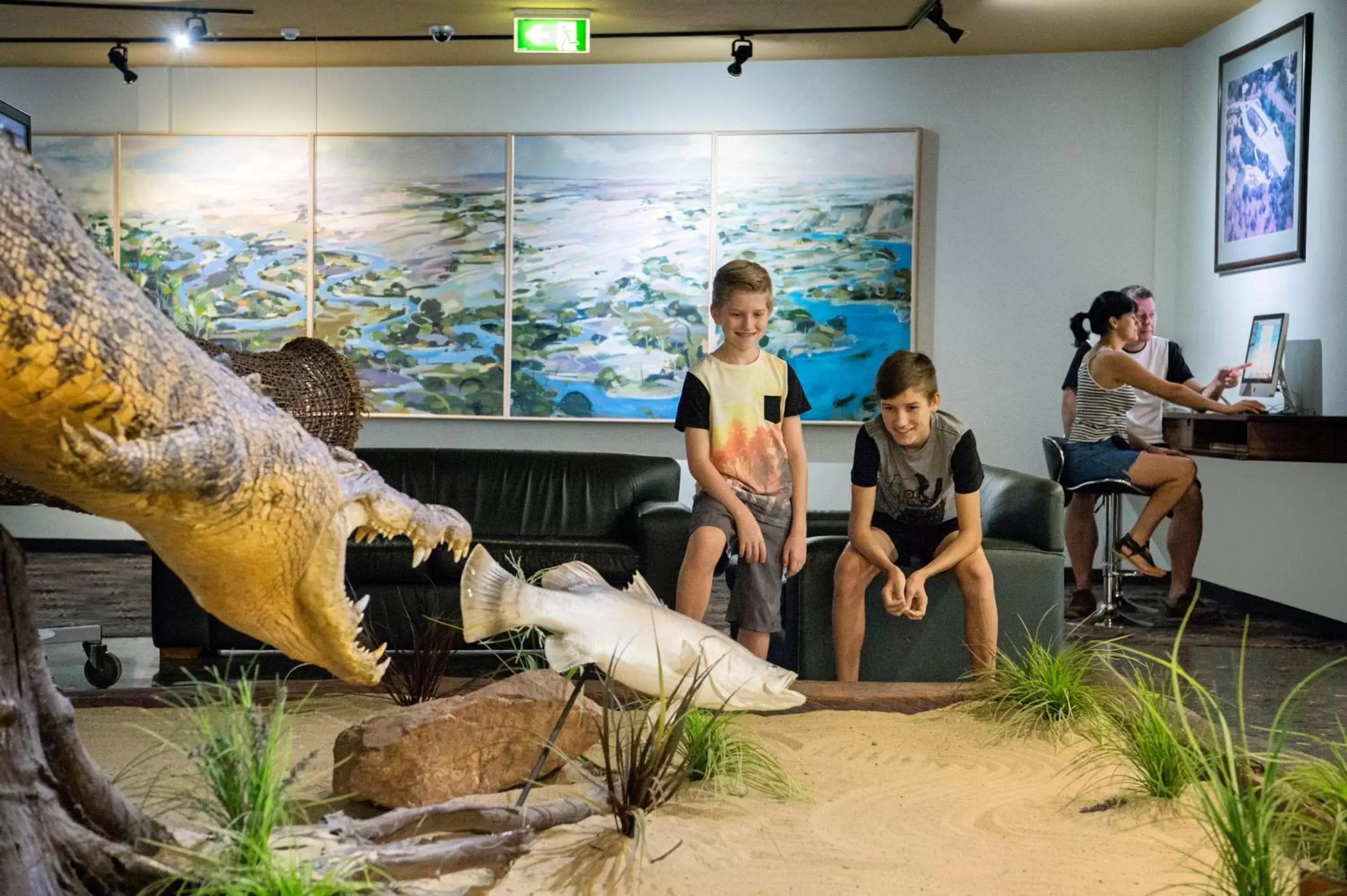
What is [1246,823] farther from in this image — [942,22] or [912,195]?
[912,195]

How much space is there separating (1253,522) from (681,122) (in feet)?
12.4

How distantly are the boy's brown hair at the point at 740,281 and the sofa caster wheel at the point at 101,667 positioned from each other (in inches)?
94.5

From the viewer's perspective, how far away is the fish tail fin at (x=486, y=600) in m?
2.18

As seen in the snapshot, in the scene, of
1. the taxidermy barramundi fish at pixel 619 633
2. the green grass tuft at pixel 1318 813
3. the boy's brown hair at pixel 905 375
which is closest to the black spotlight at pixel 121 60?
the boy's brown hair at pixel 905 375

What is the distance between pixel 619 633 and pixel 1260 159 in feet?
16.8

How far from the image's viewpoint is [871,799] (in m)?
2.51

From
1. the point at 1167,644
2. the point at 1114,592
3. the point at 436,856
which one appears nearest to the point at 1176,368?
the point at 1114,592

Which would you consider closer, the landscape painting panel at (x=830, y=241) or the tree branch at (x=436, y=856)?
the tree branch at (x=436, y=856)

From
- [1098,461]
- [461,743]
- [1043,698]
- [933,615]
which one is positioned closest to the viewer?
[461,743]

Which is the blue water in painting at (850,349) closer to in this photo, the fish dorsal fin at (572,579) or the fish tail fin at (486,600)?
the fish dorsal fin at (572,579)

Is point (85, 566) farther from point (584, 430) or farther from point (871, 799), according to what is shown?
point (871, 799)

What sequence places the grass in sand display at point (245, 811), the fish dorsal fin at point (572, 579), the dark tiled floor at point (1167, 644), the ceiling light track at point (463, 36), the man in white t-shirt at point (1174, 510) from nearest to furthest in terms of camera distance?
the grass in sand display at point (245, 811)
the fish dorsal fin at point (572, 579)
the dark tiled floor at point (1167, 644)
the man in white t-shirt at point (1174, 510)
the ceiling light track at point (463, 36)

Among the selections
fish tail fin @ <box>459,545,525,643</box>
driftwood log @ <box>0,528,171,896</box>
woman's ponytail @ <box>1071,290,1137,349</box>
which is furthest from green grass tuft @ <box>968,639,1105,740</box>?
woman's ponytail @ <box>1071,290,1137,349</box>

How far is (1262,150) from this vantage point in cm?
622
